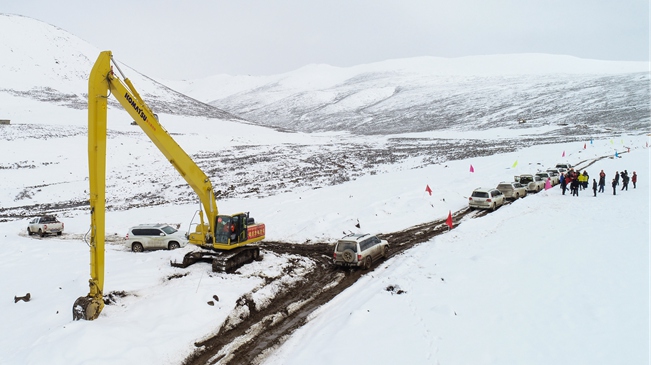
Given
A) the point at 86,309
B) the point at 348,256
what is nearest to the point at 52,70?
the point at 86,309

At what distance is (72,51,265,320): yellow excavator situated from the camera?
41.2 feet

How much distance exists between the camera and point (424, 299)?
1401 cm

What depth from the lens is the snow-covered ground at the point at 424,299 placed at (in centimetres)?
1092

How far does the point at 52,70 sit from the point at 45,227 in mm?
118700

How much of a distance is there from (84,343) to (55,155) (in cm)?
5745

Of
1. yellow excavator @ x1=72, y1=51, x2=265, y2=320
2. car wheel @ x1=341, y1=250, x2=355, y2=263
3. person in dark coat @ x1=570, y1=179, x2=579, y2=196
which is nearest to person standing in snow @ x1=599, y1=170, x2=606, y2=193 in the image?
person in dark coat @ x1=570, y1=179, x2=579, y2=196

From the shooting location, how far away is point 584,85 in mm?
132375

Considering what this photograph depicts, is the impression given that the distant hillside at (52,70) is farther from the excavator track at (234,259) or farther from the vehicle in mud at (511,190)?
the vehicle in mud at (511,190)

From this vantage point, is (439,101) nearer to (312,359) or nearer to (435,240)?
(435,240)

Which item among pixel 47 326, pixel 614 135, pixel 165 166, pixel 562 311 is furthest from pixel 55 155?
pixel 614 135

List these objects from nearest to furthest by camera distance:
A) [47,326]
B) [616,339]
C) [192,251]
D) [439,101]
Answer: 1. [616,339]
2. [47,326]
3. [192,251]
4. [439,101]

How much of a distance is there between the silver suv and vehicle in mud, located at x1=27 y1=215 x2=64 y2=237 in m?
22.2

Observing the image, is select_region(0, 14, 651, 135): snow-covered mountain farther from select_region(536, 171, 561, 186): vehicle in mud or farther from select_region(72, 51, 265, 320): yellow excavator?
select_region(72, 51, 265, 320): yellow excavator

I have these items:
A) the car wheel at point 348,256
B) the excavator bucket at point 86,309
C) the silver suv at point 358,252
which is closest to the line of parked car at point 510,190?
the silver suv at point 358,252
